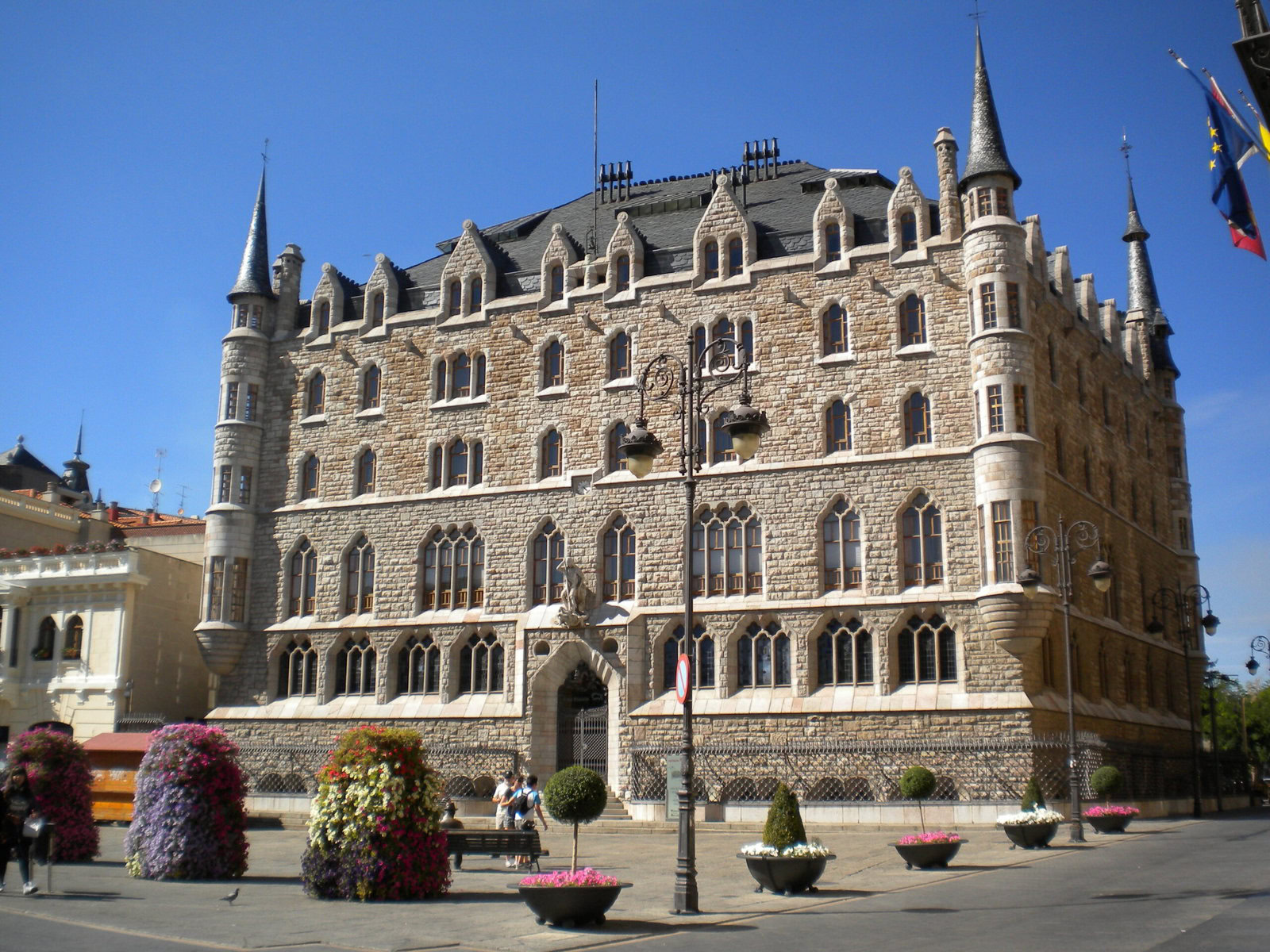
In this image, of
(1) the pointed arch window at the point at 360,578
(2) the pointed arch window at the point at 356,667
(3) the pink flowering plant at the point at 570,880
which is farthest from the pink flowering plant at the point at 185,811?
(1) the pointed arch window at the point at 360,578

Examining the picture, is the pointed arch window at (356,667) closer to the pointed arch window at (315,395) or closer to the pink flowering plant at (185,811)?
the pointed arch window at (315,395)

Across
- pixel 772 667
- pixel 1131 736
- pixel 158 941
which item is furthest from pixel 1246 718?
pixel 158 941

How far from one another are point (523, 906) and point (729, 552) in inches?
743

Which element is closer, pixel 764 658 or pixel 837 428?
pixel 764 658

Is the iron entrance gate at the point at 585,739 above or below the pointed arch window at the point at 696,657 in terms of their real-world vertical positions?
below

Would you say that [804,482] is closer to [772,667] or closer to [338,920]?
[772,667]

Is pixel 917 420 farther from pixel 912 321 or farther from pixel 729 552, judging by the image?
pixel 729 552

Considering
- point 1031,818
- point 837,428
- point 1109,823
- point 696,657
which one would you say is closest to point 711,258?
point 837,428

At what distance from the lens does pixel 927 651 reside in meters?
30.6

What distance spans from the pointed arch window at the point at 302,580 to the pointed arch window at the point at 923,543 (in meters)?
18.2

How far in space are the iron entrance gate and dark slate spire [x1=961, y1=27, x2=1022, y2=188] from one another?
56.4ft

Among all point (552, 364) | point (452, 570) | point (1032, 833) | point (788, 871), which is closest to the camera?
point (788, 871)

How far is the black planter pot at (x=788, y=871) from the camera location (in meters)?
15.9

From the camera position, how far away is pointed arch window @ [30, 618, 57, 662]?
129ft
